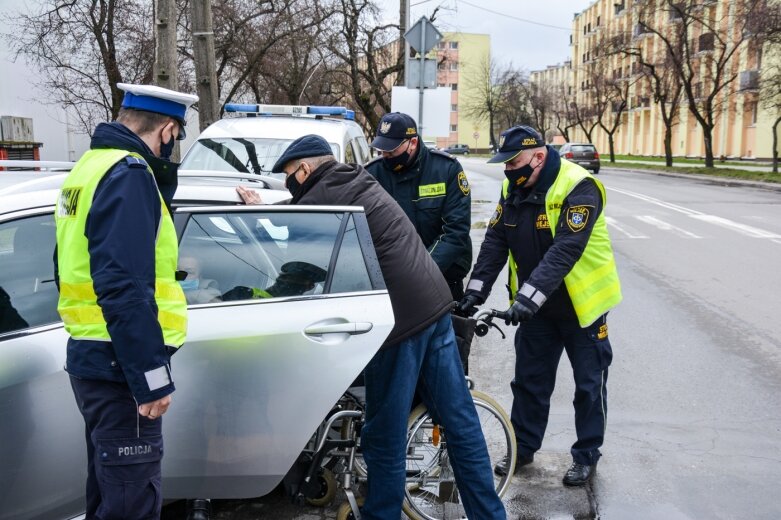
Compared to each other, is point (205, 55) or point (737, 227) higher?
point (205, 55)

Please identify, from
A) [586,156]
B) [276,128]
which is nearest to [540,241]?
[276,128]

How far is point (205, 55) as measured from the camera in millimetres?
10727

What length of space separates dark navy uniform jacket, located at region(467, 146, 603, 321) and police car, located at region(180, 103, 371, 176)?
4.59 meters

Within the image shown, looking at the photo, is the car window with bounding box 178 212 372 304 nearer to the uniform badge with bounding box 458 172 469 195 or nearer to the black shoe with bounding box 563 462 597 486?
the uniform badge with bounding box 458 172 469 195

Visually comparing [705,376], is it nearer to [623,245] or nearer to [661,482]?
[661,482]

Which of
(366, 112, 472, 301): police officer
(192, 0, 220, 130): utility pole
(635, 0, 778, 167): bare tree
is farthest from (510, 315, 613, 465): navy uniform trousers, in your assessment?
(635, 0, 778, 167): bare tree

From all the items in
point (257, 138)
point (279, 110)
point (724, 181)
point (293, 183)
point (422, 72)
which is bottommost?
point (724, 181)

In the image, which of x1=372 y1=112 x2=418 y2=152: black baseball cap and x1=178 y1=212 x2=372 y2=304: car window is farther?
x1=372 y1=112 x2=418 y2=152: black baseball cap

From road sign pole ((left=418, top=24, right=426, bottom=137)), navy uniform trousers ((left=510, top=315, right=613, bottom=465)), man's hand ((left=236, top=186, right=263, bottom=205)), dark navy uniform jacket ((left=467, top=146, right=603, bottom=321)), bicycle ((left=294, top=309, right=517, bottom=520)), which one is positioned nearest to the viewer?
bicycle ((left=294, top=309, right=517, bottom=520))

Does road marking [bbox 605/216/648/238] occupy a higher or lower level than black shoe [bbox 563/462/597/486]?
higher

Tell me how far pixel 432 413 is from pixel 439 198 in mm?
1617

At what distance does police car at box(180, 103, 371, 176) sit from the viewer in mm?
8820

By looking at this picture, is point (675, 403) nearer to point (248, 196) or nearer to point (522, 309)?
point (522, 309)

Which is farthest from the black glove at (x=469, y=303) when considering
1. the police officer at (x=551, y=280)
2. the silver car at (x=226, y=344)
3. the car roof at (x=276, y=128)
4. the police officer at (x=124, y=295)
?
the car roof at (x=276, y=128)
